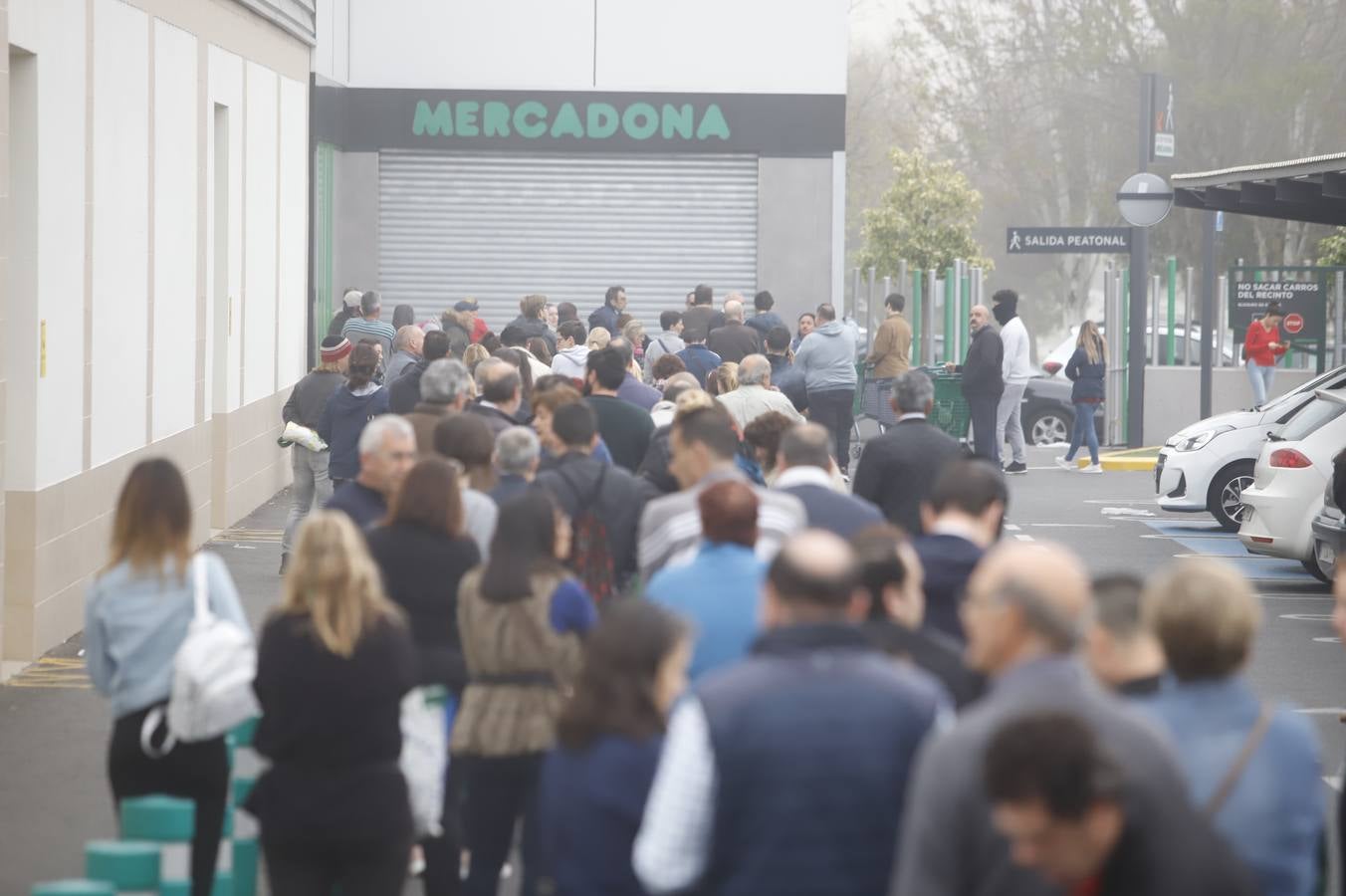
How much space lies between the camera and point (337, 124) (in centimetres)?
2723

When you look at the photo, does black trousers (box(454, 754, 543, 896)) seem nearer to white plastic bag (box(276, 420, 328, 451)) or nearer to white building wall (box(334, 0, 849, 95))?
white plastic bag (box(276, 420, 328, 451))

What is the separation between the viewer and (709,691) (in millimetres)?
4391

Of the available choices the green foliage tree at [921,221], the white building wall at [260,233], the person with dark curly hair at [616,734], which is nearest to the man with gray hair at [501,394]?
the person with dark curly hair at [616,734]

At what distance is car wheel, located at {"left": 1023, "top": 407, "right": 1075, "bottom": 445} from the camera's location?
95.1ft

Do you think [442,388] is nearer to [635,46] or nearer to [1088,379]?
[1088,379]

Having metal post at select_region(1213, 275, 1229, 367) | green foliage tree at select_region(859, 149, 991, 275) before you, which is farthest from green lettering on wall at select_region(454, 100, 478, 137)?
green foliage tree at select_region(859, 149, 991, 275)

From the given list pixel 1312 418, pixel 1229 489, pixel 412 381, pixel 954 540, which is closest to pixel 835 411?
pixel 1229 489

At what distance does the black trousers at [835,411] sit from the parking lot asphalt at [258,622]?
181cm

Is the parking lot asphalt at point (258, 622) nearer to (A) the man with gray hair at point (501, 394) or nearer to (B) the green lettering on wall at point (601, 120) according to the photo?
(A) the man with gray hair at point (501, 394)

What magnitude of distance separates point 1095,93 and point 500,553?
6098 cm

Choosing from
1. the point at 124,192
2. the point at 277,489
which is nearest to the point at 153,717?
the point at 124,192

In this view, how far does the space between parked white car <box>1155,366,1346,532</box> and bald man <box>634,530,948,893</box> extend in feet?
49.2

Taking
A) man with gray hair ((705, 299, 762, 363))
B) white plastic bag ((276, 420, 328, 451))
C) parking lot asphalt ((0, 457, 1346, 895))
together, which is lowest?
parking lot asphalt ((0, 457, 1346, 895))

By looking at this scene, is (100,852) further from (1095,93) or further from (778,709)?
(1095,93)
